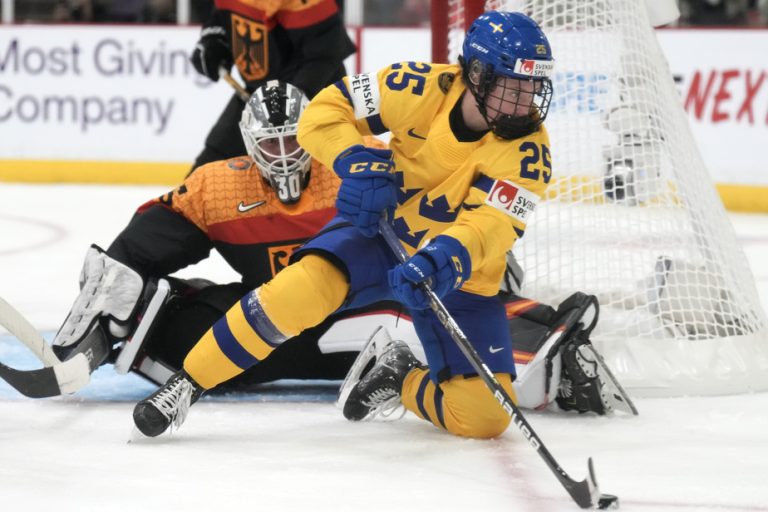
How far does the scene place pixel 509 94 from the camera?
2656 mm

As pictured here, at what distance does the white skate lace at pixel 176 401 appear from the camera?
261 centimetres

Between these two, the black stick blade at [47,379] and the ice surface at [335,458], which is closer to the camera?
the ice surface at [335,458]


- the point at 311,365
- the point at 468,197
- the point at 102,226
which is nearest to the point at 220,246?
the point at 311,365

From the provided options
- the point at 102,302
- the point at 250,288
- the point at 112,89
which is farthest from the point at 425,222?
the point at 112,89

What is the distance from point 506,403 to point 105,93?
5394 millimetres

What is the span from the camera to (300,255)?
275cm

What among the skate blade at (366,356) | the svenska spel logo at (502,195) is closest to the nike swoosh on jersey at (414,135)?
the svenska spel logo at (502,195)

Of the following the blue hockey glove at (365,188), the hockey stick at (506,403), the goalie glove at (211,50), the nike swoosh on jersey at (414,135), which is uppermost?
the nike swoosh on jersey at (414,135)

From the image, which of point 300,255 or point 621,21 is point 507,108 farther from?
point 621,21

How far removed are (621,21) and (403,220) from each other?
1.19m

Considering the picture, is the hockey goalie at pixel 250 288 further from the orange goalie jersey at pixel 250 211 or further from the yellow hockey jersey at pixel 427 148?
the yellow hockey jersey at pixel 427 148

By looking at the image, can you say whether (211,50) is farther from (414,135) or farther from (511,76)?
(511,76)

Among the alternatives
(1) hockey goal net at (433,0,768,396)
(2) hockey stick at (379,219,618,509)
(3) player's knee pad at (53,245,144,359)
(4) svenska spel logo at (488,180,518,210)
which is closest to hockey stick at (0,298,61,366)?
(3) player's knee pad at (53,245,144,359)

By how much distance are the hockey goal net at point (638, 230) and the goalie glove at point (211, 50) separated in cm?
103
